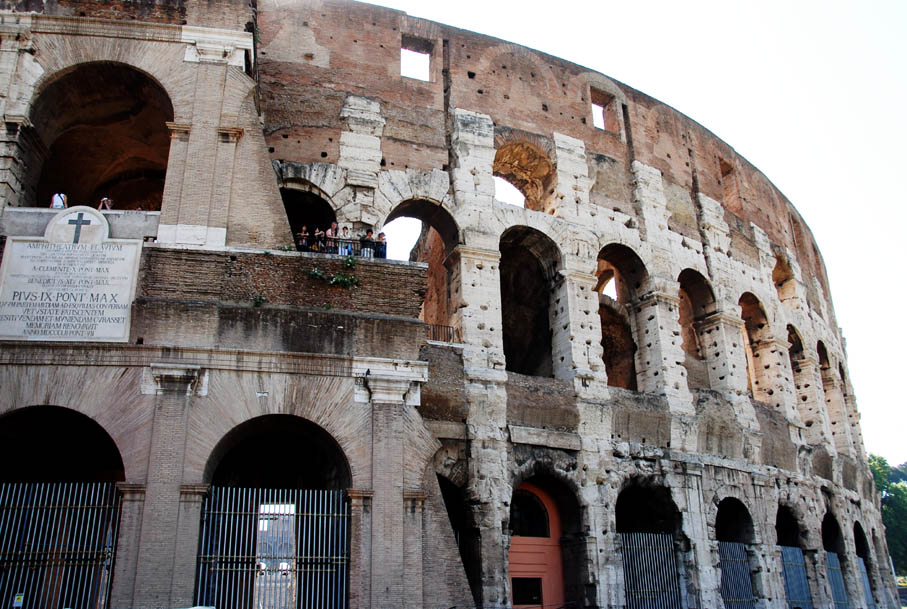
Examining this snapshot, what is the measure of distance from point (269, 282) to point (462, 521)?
537cm

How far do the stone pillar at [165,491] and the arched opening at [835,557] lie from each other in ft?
49.8

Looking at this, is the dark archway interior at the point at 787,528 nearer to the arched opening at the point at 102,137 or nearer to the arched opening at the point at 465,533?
the arched opening at the point at 465,533

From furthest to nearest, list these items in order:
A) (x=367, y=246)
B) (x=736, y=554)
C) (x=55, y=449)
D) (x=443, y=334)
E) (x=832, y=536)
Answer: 1. (x=832, y=536)
2. (x=443, y=334)
3. (x=736, y=554)
4. (x=367, y=246)
5. (x=55, y=449)

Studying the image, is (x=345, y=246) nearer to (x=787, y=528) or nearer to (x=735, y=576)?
(x=735, y=576)

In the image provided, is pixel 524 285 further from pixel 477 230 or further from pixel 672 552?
pixel 672 552

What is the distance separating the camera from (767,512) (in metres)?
16.9

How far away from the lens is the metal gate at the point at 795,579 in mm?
16734

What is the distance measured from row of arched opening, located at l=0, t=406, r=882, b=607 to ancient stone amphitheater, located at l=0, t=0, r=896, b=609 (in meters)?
0.06

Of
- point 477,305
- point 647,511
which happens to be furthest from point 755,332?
point 477,305

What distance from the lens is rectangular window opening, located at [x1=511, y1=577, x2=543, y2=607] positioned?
1355 cm

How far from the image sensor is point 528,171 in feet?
56.1

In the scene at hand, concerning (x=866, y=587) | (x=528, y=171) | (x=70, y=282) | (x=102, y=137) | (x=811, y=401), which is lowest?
(x=866, y=587)

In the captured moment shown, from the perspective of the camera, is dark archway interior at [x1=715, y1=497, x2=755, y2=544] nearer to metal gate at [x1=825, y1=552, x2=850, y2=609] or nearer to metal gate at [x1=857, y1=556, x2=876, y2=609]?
metal gate at [x1=825, y1=552, x2=850, y2=609]

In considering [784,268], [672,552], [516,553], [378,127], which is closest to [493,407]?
[516,553]
